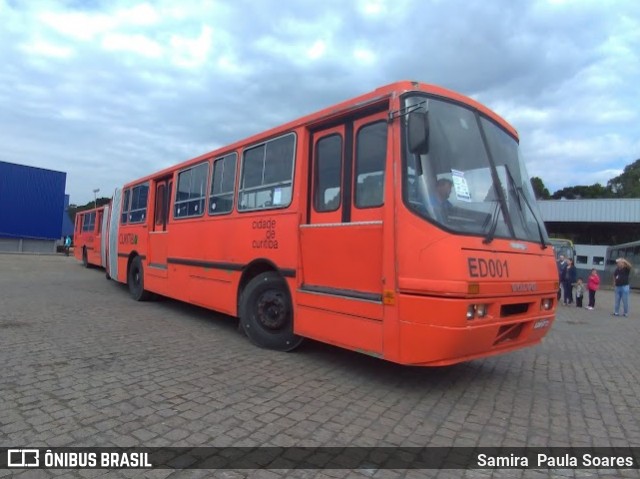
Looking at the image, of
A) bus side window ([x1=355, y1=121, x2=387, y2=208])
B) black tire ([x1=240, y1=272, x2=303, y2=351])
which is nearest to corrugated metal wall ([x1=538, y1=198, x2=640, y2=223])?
black tire ([x1=240, y1=272, x2=303, y2=351])

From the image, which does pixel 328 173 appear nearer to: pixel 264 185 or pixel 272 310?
pixel 264 185

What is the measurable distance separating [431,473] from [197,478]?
1493 millimetres

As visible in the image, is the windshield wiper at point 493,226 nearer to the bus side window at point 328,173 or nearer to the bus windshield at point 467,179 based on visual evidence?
the bus windshield at point 467,179

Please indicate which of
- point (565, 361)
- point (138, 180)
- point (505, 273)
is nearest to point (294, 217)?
point (505, 273)

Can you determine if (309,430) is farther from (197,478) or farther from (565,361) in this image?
(565,361)

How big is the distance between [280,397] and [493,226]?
2569 mm

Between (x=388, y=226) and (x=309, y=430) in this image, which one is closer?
(x=309, y=430)

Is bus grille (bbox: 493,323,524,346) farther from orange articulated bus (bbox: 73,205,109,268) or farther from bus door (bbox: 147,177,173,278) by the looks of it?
orange articulated bus (bbox: 73,205,109,268)

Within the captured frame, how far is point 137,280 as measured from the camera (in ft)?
35.4

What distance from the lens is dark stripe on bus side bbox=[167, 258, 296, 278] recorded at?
563cm

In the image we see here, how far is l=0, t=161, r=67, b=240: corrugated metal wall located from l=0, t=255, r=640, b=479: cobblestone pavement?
34.7 metres

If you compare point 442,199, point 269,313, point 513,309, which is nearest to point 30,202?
point 269,313

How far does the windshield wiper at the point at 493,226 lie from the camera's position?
4379 mm

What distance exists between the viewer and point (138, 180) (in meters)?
11.1
